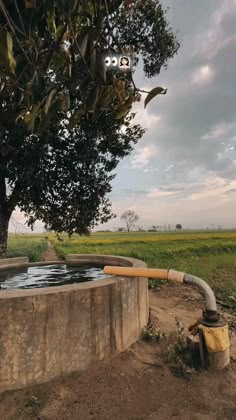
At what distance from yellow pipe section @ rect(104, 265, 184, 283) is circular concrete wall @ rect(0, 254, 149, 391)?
0.30 m

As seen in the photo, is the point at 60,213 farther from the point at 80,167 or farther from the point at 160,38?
the point at 160,38

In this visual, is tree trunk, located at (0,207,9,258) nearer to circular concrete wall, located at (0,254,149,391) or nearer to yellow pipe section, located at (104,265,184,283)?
yellow pipe section, located at (104,265,184,283)

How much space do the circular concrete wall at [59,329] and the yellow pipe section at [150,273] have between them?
0.30 metres

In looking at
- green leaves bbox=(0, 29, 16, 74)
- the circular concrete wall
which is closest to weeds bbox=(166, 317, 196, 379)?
the circular concrete wall

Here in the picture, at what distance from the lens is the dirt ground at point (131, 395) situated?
10.9ft

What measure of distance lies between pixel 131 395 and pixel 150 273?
5.35 ft

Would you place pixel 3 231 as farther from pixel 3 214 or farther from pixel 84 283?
pixel 84 283

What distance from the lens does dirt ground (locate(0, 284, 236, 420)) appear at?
10.9 feet

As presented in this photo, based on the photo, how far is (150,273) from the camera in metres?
4.73

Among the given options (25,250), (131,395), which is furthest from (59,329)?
(25,250)

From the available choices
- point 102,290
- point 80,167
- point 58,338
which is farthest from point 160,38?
point 58,338

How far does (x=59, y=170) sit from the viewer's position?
1113 centimetres

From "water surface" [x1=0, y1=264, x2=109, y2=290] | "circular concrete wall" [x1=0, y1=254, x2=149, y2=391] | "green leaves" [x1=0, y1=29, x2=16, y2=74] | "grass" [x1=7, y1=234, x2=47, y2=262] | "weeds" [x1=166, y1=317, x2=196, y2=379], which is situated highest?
"green leaves" [x1=0, y1=29, x2=16, y2=74]
